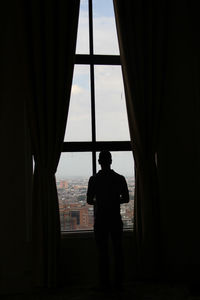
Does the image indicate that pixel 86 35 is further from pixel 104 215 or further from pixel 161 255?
pixel 161 255

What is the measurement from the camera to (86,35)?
4.01 meters

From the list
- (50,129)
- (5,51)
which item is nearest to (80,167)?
(50,129)

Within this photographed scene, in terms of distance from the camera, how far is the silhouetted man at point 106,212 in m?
3.08

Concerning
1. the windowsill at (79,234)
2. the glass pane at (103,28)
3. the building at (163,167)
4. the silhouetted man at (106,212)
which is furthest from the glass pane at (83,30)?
the windowsill at (79,234)

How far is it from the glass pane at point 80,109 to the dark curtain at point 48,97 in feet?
1.00

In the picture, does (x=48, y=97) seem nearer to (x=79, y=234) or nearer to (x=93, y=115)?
(x=93, y=115)

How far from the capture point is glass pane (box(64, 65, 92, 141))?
389 centimetres

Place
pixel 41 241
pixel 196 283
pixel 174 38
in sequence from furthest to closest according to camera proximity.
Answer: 1. pixel 174 38
2. pixel 196 283
3. pixel 41 241

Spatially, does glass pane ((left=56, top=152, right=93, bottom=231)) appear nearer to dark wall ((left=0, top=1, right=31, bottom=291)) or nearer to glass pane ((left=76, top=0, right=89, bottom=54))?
dark wall ((left=0, top=1, right=31, bottom=291))

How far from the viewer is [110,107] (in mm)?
3988

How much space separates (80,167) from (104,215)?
930 mm

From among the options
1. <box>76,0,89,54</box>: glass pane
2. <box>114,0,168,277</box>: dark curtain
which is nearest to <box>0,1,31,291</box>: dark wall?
<box>76,0,89,54</box>: glass pane

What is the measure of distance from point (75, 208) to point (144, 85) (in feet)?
5.95

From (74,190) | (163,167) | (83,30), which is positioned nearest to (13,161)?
(74,190)
